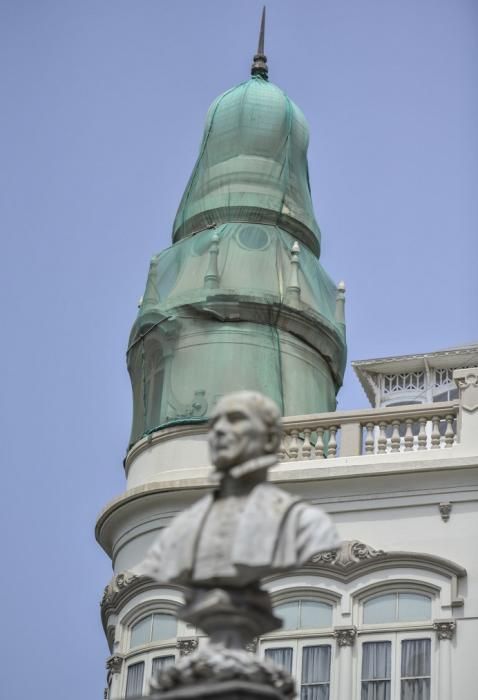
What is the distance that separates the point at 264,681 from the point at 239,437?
60.6 inches

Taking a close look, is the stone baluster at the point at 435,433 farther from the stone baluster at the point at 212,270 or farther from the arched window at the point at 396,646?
the stone baluster at the point at 212,270

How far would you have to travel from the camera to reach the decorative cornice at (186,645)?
26.2m

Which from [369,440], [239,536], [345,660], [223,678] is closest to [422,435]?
[369,440]

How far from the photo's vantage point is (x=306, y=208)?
3183 cm

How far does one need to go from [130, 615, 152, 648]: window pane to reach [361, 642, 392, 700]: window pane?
11.9 feet

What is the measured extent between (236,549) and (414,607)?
1552cm

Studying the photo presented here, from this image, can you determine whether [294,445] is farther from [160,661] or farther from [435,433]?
[160,661]

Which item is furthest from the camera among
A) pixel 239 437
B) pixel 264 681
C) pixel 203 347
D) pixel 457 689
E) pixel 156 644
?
pixel 203 347

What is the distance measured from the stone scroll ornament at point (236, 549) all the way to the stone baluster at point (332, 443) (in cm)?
1652

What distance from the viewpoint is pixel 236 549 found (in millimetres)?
10258

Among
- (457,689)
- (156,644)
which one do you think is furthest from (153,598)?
(457,689)

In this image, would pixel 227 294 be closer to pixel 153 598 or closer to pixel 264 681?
pixel 153 598

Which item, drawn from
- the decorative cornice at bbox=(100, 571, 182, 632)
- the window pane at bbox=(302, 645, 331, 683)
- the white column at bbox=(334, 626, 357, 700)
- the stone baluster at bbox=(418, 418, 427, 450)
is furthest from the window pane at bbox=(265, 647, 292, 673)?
the stone baluster at bbox=(418, 418, 427, 450)

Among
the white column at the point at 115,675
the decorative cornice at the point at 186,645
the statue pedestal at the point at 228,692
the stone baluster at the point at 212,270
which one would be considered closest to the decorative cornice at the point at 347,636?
the decorative cornice at the point at 186,645
